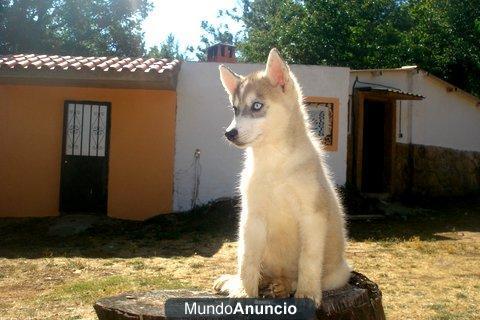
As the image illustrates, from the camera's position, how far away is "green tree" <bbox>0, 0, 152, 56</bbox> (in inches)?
1034

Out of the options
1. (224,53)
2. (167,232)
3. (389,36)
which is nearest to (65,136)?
(167,232)

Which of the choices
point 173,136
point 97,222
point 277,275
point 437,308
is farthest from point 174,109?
point 277,275

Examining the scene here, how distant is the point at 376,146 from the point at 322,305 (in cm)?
1325

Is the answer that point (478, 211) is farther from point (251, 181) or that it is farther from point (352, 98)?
A: point (251, 181)

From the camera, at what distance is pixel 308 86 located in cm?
1295

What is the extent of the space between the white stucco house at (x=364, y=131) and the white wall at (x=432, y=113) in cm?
3

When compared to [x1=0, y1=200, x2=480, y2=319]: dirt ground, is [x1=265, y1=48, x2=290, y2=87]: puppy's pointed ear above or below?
above

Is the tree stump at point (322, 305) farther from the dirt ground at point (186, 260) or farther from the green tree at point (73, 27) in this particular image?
the green tree at point (73, 27)

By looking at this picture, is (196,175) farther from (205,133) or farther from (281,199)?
(281,199)

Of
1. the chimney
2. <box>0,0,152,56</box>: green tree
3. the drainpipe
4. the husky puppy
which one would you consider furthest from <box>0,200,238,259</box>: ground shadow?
<box>0,0,152,56</box>: green tree

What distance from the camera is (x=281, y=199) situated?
3.27 m

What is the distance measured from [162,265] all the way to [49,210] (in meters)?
5.18

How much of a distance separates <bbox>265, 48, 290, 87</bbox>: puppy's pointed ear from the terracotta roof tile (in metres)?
7.81

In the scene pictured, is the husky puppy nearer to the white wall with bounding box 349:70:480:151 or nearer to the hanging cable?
the hanging cable
